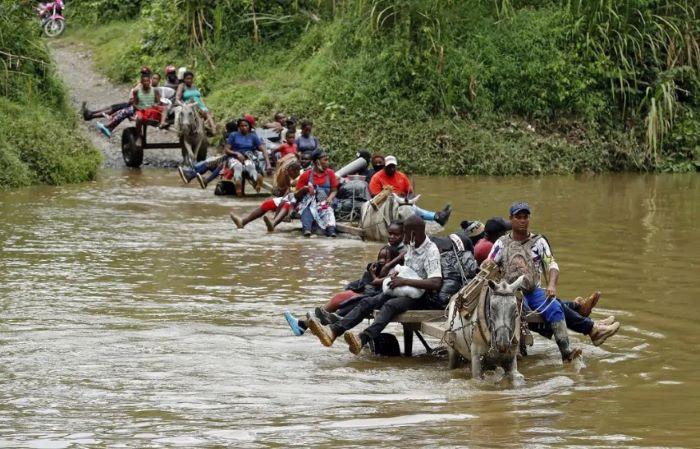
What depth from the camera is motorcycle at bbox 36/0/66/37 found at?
37.9m

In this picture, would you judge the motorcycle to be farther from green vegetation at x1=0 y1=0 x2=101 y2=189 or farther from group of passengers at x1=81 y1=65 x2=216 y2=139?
group of passengers at x1=81 y1=65 x2=216 y2=139

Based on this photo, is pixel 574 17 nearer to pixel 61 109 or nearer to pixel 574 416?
pixel 61 109

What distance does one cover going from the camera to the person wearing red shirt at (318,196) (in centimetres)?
1917

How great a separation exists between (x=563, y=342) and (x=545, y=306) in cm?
36

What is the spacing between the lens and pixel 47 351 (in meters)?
11.5

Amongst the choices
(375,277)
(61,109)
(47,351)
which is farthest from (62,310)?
(61,109)

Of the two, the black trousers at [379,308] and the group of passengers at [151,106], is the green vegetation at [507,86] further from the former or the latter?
the black trousers at [379,308]

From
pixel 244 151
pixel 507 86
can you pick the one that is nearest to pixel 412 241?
pixel 244 151

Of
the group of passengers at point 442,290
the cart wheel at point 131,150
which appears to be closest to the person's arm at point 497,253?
the group of passengers at point 442,290

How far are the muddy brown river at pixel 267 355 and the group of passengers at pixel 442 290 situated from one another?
0.30 m

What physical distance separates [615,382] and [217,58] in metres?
26.0

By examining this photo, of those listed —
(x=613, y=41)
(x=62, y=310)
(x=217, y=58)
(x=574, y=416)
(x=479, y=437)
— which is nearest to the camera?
(x=479, y=437)

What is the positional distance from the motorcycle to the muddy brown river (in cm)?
1838

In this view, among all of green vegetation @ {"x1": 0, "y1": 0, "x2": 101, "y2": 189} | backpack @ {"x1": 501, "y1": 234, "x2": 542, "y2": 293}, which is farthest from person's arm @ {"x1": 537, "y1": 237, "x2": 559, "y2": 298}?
green vegetation @ {"x1": 0, "y1": 0, "x2": 101, "y2": 189}
